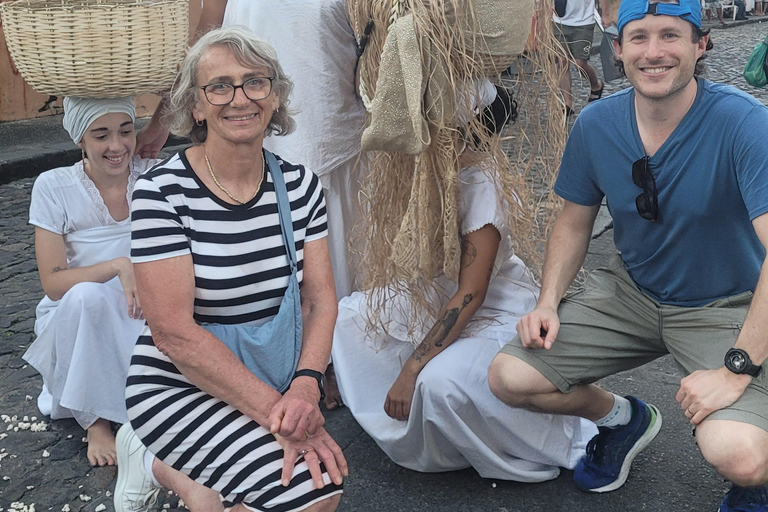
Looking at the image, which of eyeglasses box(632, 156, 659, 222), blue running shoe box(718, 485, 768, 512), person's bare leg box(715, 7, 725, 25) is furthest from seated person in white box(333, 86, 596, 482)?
person's bare leg box(715, 7, 725, 25)

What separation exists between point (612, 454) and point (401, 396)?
2.27ft

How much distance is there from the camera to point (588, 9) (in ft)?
27.5

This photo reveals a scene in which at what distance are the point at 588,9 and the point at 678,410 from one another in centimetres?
579

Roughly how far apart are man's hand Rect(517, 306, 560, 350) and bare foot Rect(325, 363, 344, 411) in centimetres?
95

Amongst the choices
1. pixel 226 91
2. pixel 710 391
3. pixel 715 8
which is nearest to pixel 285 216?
pixel 226 91

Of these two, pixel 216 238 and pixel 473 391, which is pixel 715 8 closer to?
pixel 473 391

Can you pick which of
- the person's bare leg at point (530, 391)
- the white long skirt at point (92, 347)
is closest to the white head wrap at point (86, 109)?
the white long skirt at point (92, 347)

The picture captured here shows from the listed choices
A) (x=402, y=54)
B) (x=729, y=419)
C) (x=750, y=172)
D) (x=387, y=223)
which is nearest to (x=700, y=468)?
(x=729, y=419)

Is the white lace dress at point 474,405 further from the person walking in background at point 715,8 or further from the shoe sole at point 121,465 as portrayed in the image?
the person walking in background at point 715,8

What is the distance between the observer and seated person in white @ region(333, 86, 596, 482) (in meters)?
2.84

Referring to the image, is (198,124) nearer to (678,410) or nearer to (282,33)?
(282,33)

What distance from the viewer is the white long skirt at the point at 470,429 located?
2.83 metres

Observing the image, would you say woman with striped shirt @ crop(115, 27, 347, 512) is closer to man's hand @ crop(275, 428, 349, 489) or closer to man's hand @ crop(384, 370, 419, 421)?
man's hand @ crop(275, 428, 349, 489)

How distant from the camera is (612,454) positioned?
2877 millimetres
